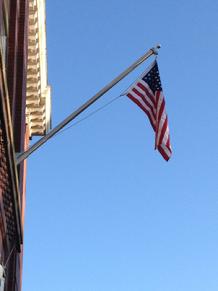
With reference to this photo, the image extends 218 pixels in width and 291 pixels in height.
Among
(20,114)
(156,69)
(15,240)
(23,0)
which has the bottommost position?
(15,240)

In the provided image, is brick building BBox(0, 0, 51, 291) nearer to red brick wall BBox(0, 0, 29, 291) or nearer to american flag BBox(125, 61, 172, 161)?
red brick wall BBox(0, 0, 29, 291)

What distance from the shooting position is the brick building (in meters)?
18.0

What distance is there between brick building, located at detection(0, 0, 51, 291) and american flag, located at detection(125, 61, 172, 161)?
9.97ft

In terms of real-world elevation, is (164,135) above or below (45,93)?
below

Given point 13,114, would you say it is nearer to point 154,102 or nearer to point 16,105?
point 16,105

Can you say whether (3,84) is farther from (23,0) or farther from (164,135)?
(23,0)

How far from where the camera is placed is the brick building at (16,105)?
18016 millimetres

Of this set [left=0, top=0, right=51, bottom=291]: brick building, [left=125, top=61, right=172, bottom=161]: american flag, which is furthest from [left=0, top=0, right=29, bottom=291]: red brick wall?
[left=125, top=61, right=172, bottom=161]: american flag

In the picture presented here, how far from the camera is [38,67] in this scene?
32719 millimetres

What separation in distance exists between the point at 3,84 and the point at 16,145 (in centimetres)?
844

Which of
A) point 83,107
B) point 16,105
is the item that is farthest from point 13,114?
point 83,107

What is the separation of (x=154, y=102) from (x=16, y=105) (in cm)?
780

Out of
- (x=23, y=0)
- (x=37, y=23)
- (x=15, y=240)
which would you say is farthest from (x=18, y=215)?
(x=37, y=23)

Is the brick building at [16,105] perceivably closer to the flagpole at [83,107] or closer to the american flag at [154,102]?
the flagpole at [83,107]
